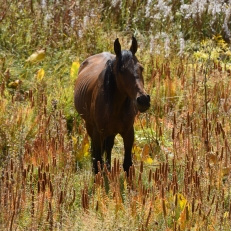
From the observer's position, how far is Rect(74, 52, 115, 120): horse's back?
6.25 meters

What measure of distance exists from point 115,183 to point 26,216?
0.70 metres

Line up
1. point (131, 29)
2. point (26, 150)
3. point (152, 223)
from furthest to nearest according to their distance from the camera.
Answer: point (131, 29) → point (26, 150) → point (152, 223)

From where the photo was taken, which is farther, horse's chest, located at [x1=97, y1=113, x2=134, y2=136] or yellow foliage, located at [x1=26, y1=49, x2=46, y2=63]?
yellow foliage, located at [x1=26, y1=49, x2=46, y2=63]

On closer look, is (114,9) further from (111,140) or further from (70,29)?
(111,140)

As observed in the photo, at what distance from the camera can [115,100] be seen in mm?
5746

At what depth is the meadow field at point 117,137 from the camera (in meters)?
4.70

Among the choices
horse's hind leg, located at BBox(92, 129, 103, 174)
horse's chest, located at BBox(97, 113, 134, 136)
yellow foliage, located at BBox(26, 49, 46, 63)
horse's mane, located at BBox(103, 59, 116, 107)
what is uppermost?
yellow foliage, located at BBox(26, 49, 46, 63)

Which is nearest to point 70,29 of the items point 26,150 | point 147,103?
point 26,150

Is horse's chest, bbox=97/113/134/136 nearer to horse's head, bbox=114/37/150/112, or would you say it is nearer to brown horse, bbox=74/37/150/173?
brown horse, bbox=74/37/150/173

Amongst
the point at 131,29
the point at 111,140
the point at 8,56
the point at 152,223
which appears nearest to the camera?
the point at 152,223

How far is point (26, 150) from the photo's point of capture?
585cm

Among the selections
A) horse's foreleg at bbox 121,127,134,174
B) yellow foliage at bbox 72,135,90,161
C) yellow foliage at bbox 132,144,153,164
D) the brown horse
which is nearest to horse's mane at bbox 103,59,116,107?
the brown horse

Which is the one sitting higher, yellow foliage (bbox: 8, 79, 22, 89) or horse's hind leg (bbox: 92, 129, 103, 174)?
yellow foliage (bbox: 8, 79, 22, 89)

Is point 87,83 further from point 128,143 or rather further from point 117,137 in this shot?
point 117,137
